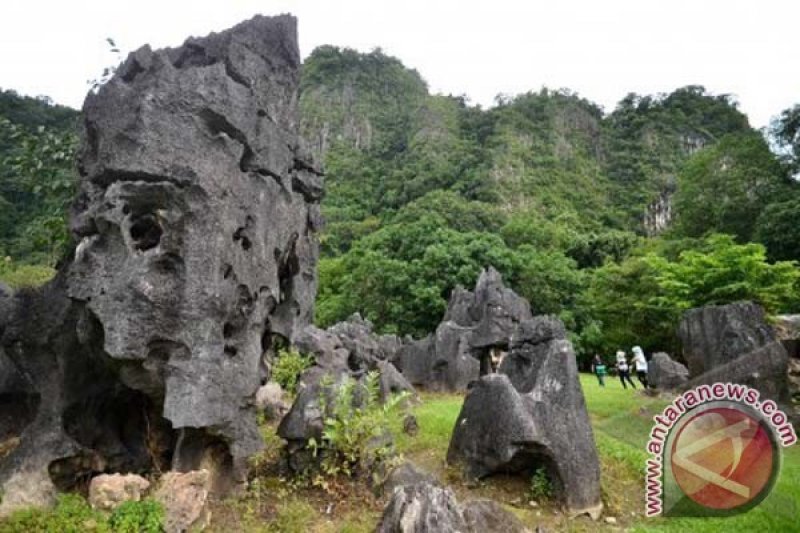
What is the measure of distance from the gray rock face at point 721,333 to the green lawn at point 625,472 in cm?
153

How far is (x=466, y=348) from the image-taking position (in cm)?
1772

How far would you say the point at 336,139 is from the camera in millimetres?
79438

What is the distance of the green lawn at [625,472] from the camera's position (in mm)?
6043

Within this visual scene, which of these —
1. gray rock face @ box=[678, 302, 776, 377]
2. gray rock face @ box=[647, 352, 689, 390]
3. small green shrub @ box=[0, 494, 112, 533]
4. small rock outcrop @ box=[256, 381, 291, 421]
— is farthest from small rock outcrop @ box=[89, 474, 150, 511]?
gray rock face @ box=[647, 352, 689, 390]

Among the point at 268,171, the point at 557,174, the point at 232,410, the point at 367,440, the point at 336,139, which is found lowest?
the point at 367,440

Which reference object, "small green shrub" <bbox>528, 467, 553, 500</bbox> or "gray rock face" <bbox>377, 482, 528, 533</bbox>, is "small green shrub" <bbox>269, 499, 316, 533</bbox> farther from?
"small green shrub" <bbox>528, 467, 553, 500</bbox>

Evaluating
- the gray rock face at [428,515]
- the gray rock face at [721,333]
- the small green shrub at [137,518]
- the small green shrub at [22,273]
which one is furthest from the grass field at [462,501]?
the small green shrub at [22,273]

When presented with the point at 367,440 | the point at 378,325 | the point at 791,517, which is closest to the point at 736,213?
the point at 378,325

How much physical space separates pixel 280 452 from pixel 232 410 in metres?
1.61

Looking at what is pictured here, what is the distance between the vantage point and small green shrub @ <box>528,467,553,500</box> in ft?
22.2

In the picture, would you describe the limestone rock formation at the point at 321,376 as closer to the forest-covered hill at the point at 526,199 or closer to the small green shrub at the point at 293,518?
the small green shrub at the point at 293,518

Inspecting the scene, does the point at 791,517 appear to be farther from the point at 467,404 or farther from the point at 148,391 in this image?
the point at 148,391

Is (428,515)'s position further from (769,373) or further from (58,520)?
(769,373)

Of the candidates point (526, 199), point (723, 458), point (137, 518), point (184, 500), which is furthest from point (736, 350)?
point (526, 199)
